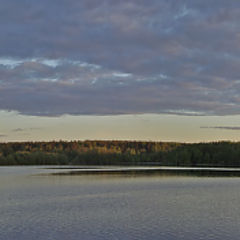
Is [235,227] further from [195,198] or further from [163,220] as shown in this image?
[195,198]

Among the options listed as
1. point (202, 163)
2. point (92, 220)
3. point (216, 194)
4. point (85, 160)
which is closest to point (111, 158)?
point (85, 160)

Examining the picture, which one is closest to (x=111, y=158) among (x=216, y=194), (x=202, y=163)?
(x=202, y=163)

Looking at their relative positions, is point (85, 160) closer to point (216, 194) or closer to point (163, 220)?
point (216, 194)

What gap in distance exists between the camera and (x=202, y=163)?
132500 millimetres

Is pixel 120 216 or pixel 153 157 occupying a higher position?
pixel 120 216

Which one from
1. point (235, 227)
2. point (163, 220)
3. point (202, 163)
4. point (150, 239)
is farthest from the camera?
point (202, 163)

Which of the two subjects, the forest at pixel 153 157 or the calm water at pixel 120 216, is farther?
the forest at pixel 153 157

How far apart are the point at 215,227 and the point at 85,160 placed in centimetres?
14404

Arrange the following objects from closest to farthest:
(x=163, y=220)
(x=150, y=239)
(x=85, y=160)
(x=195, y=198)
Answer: (x=150, y=239)
(x=163, y=220)
(x=195, y=198)
(x=85, y=160)

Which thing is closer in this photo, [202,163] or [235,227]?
[235,227]

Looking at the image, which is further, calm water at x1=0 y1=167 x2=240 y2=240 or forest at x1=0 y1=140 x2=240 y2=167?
forest at x1=0 y1=140 x2=240 y2=167

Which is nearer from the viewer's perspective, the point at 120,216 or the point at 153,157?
the point at 120,216

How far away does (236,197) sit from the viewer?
34688 millimetres

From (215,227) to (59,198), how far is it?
54.1 feet
